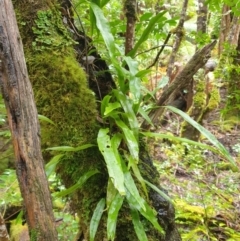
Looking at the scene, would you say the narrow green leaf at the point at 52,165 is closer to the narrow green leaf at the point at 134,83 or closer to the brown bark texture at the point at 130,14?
the narrow green leaf at the point at 134,83

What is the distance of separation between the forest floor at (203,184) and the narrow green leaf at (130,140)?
1147mm

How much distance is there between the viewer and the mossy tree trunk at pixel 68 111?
1.45 metres

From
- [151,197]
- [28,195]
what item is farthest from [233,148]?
[28,195]

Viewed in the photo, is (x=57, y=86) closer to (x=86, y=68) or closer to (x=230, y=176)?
(x=86, y=68)

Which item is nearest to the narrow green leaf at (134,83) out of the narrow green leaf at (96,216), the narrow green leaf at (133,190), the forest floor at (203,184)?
the narrow green leaf at (133,190)

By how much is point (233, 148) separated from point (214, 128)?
982mm

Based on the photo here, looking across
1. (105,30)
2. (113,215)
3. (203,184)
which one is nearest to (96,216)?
(113,215)

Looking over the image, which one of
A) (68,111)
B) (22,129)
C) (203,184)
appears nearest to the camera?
(22,129)

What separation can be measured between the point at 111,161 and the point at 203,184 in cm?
273

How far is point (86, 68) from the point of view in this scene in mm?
1686

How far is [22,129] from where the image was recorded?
1018 millimetres

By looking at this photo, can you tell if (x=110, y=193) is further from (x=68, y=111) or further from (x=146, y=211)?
(x=68, y=111)

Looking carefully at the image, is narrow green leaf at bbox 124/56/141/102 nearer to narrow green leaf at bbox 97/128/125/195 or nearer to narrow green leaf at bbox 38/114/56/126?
narrow green leaf at bbox 97/128/125/195

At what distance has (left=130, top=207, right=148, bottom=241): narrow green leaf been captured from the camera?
1299mm
